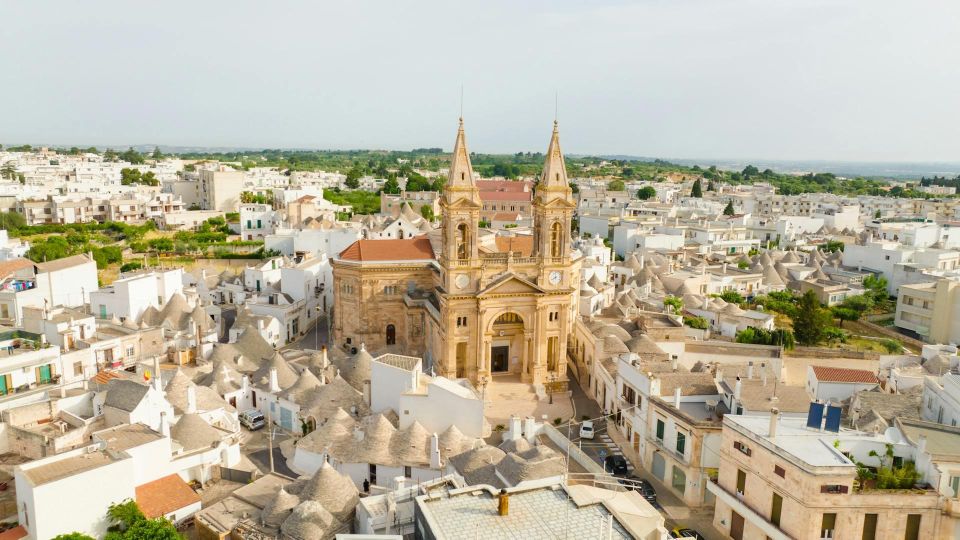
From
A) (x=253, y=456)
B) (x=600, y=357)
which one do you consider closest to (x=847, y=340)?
(x=600, y=357)

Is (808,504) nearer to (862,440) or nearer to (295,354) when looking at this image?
(862,440)

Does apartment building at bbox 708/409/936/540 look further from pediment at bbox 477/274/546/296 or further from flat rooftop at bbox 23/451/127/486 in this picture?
flat rooftop at bbox 23/451/127/486

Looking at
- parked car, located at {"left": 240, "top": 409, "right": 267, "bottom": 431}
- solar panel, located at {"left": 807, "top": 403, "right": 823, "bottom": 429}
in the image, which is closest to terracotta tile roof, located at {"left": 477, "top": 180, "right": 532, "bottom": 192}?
parked car, located at {"left": 240, "top": 409, "right": 267, "bottom": 431}

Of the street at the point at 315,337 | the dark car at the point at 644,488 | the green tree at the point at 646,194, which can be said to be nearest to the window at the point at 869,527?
the dark car at the point at 644,488

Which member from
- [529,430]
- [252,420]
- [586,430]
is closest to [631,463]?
[586,430]

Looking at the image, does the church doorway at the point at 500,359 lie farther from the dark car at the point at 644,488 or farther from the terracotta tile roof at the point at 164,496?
the terracotta tile roof at the point at 164,496

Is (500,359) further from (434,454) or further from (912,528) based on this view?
(912,528)

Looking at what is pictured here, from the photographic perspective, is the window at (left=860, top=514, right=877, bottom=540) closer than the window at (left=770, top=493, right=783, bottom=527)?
Yes
